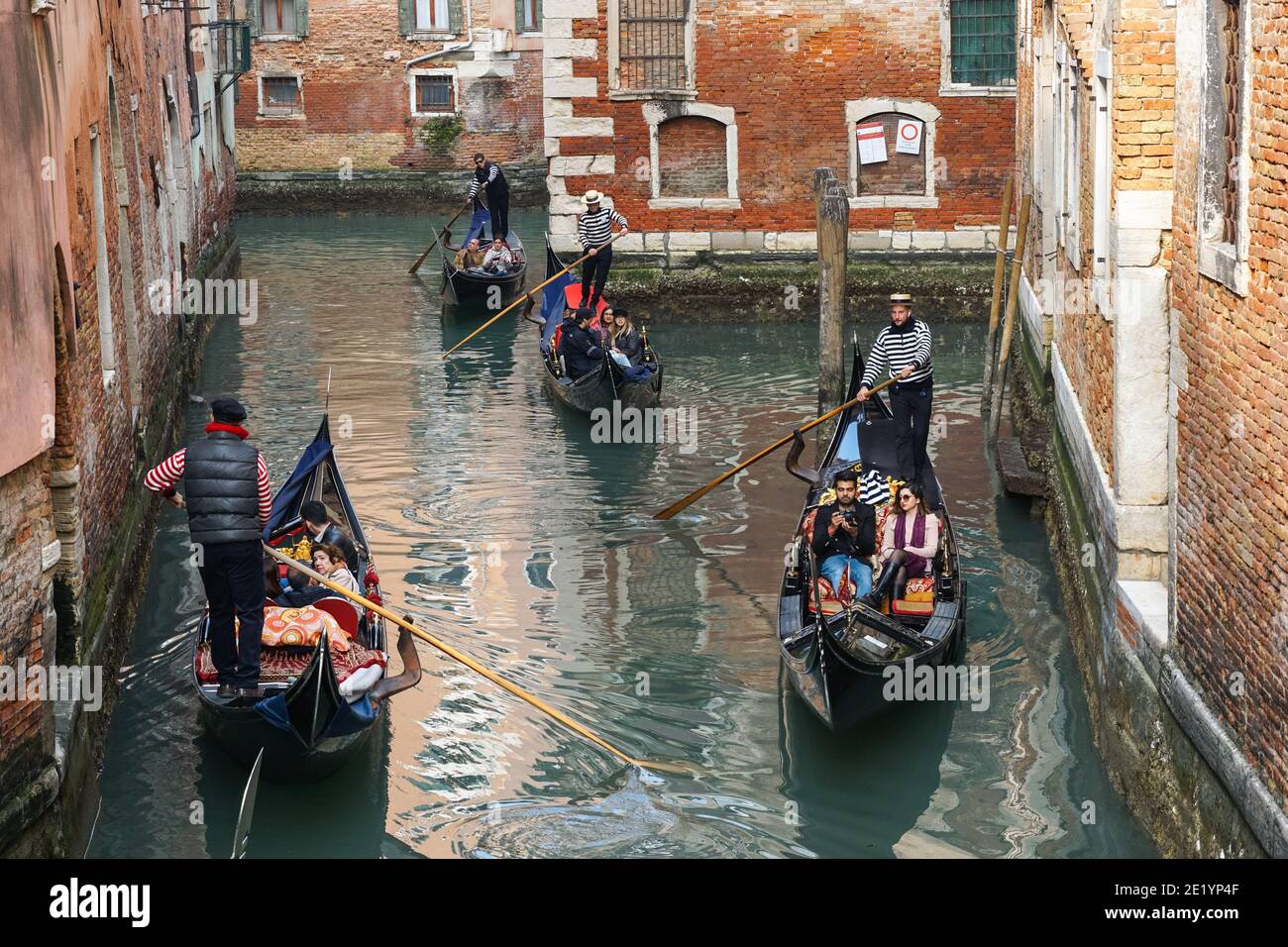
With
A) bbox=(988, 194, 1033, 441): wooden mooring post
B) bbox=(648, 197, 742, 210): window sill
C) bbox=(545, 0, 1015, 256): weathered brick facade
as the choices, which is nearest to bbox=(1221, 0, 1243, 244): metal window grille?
bbox=(988, 194, 1033, 441): wooden mooring post

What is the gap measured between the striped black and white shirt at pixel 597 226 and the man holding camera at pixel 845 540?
19.7 feet

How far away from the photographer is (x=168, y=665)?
21.6 feet

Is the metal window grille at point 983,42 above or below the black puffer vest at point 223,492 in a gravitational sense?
above

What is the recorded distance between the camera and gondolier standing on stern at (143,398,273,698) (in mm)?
5211

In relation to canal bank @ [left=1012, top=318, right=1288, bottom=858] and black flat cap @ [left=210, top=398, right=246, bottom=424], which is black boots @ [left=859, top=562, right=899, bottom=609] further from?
black flat cap @ [left=210, top=398, right=246, bottom=424]

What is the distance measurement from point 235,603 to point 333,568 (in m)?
0.90

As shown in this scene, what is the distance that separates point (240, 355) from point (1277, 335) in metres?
9.68

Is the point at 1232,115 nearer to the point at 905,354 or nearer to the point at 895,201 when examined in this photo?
the point at 905,354

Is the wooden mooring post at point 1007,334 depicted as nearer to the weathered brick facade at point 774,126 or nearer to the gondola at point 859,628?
the gondola at point 859,628

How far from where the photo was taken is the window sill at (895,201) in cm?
1355

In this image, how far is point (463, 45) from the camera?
69.3 feet

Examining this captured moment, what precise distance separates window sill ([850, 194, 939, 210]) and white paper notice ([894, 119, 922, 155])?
34 cm

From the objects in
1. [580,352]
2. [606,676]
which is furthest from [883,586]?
[580,352]

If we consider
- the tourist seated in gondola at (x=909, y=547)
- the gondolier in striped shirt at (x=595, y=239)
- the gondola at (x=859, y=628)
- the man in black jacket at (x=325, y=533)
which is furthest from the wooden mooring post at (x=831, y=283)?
the man in black jacket at (x=325, y=533)
